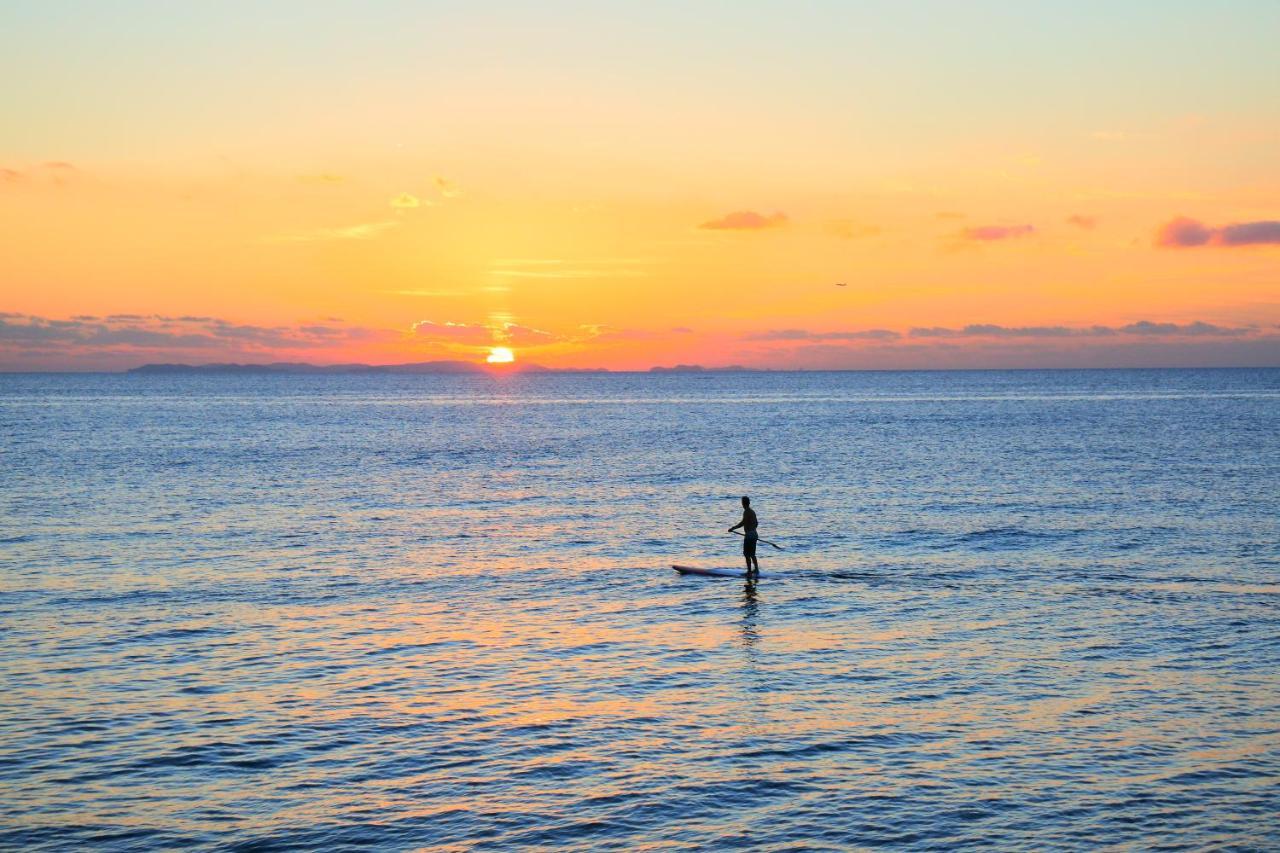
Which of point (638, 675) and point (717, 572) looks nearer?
point (638, 675)

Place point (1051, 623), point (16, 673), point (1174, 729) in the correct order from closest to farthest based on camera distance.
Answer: point (1174, 729) < point (16, 673) < point (1051, 623)

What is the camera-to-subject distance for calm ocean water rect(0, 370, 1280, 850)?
74.0ft

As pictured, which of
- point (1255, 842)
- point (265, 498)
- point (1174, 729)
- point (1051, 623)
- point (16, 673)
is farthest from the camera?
point (265, 498)

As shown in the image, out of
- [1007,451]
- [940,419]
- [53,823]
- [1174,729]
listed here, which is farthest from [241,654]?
[940,419]

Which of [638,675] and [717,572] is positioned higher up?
[717,572]

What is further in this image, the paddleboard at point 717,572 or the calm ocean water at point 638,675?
the paddleboard at point 717,572

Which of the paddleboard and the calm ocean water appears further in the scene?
the paddleboard

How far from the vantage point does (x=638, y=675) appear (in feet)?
105

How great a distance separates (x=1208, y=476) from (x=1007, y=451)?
1205 inches

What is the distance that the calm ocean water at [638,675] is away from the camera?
22547mm

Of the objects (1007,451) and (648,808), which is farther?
(1007,451)

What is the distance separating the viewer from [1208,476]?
84312 millimetres

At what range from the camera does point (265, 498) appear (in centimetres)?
7575

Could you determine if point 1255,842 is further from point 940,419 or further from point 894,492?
point 940,419
